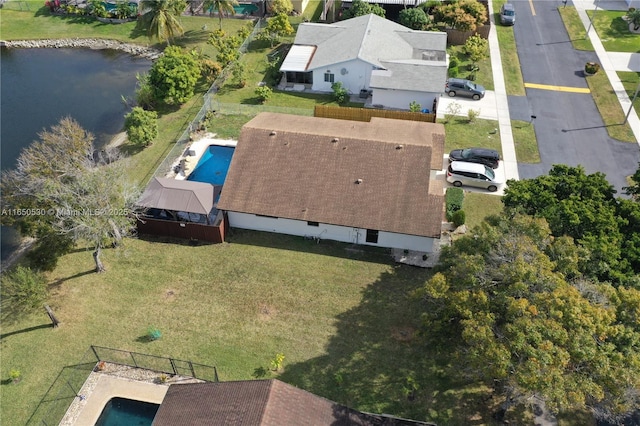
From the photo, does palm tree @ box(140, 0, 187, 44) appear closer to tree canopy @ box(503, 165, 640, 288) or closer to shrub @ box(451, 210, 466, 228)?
shrub @ box(451, 210, 466, 228)

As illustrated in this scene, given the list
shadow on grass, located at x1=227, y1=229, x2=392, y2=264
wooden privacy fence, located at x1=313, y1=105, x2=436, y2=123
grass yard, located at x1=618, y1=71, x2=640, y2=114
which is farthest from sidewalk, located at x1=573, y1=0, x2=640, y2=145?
shadow on grass, located at x1=227, y1=229, x2=392, y2=264

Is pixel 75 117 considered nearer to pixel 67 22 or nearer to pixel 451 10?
pixel 67 22

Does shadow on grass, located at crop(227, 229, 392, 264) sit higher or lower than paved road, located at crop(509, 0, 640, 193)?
lower

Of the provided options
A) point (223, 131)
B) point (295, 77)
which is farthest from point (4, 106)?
point (295, 77)

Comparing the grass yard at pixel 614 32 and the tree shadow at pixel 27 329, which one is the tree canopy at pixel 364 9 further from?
the tree shadow at pixel 27 329

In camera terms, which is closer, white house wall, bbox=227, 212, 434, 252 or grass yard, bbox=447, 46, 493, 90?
white house wall, bbox=227, 212, 434, 252

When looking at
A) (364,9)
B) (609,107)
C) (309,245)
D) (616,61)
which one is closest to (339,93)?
(364,9)

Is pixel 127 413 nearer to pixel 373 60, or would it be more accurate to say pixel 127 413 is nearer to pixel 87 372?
pixel 87 372
